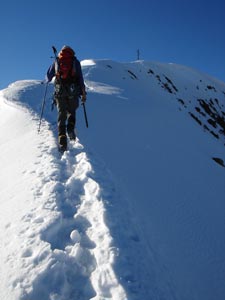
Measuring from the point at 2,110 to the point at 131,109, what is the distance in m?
5.68

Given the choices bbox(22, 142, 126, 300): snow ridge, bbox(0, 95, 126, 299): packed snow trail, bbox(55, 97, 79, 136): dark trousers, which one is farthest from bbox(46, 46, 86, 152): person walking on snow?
bbox(22, 142, 126, 300): snow ridge

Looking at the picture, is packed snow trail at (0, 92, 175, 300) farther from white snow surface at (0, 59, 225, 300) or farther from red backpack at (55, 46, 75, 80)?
red backpack at (55, 46, 75, 80)

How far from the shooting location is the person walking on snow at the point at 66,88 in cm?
716

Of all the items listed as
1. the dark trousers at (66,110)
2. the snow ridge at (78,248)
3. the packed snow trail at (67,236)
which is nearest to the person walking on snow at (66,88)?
the dark trousers at (66,110)

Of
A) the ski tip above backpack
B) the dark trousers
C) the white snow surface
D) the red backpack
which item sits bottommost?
the white snow surface

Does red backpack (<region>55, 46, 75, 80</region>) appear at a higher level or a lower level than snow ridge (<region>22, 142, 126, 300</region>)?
higher

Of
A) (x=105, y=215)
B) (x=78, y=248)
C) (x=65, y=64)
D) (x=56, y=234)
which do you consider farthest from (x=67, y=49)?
(x=78, y=248)

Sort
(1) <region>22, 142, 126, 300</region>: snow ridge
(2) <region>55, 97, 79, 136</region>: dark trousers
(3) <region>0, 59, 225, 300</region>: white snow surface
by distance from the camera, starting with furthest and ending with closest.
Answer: (2) <region>55, 97, 79, 136</region>: dark trousers → (3) <region>0, 59, 225, 300</region>: white snow surface → (1) <region>22, 142, 126, 300</region>: snow ridge

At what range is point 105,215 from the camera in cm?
458

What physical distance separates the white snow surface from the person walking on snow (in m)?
0.48

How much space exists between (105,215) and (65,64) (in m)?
4.29

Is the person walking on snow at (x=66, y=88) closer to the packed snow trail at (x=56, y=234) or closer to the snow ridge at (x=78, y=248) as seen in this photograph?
the packed snow trail at (x=56, y=234)

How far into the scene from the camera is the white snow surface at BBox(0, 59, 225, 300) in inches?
138

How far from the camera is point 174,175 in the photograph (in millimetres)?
8008
